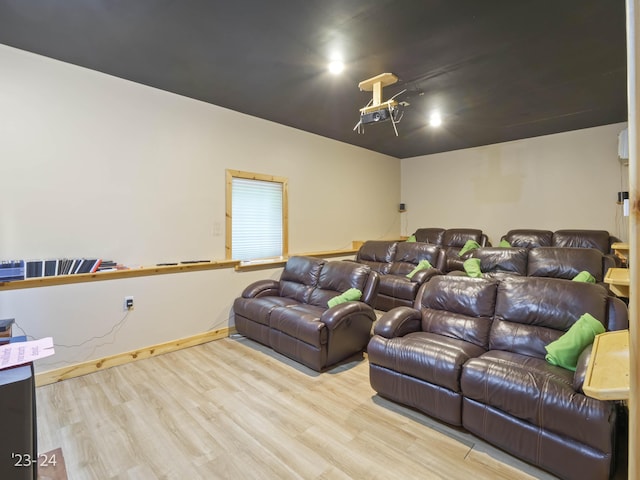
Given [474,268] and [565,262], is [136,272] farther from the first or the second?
[565,262]

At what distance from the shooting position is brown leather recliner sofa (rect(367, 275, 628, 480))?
5.71 feet

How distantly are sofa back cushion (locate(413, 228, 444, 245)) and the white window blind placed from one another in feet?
10.9

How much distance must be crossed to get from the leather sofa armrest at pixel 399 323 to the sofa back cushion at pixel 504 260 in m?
2.26

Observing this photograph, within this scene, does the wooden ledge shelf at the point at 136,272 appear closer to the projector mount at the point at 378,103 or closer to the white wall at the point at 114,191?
the white wall at the point at 114,191

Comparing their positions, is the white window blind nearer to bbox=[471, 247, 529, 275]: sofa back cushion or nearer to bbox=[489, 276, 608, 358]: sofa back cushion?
bbox=[471, 247, 529, 275]: sofa back cushion

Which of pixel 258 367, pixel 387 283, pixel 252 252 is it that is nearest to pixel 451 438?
pixel 258 367

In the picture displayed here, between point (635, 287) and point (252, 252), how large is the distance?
170 inches

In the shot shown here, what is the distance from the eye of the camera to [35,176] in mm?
2914

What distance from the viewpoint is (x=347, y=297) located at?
3473mm

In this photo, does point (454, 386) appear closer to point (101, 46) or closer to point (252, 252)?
point (252, 252)

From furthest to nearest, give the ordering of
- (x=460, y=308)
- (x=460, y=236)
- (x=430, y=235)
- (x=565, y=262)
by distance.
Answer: (x=430, y=235) → (x=460, y=236) → (x=565, y=262) → (x=460, y=308)

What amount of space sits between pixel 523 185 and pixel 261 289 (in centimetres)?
516

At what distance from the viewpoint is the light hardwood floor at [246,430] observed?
1927 millimetres

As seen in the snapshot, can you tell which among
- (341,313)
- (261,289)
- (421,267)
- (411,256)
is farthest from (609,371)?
(411,256)
